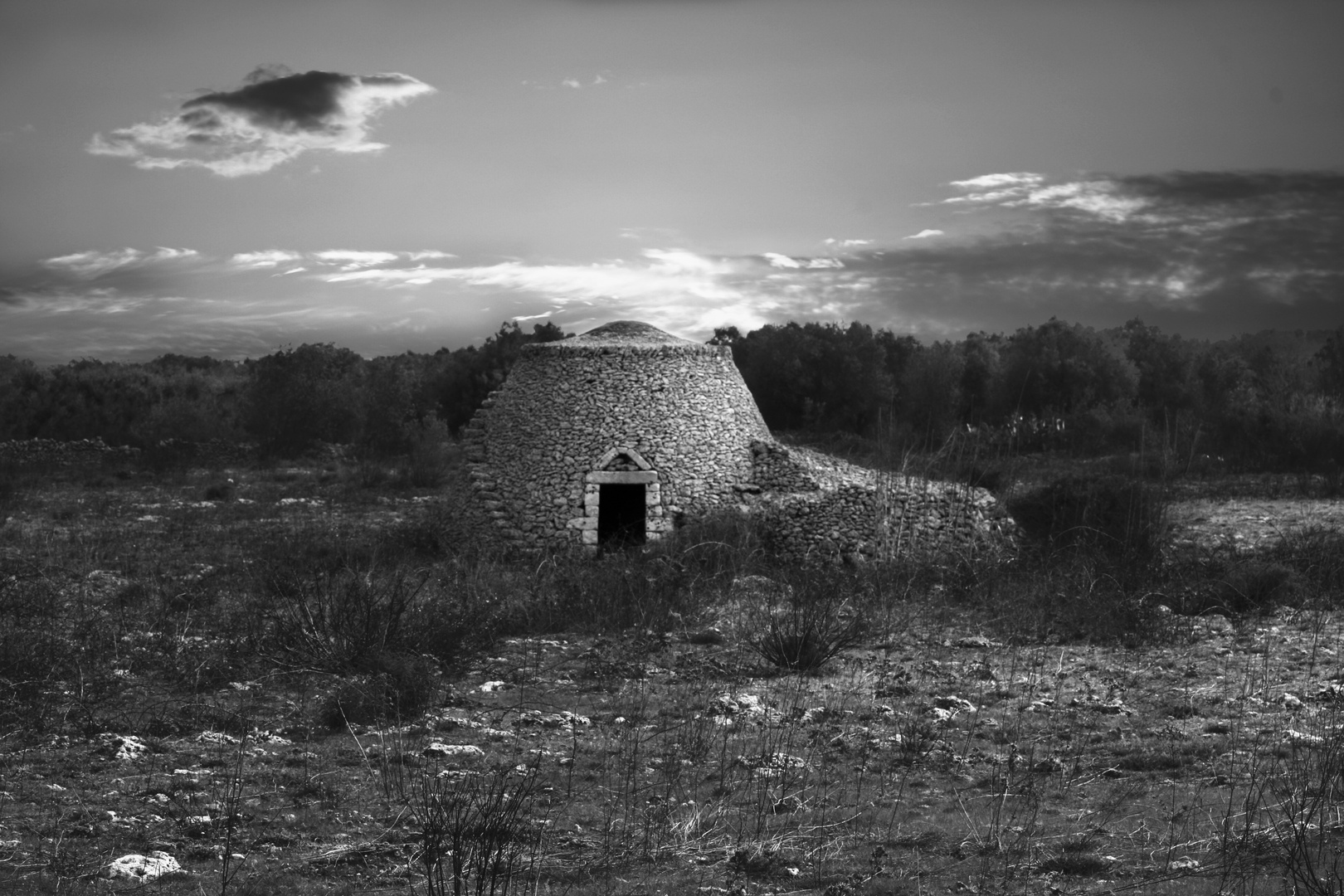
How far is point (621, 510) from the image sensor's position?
16422mm

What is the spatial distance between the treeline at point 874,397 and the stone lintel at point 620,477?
11.2 m

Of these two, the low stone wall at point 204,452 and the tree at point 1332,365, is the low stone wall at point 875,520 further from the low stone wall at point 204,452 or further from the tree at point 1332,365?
the tree at point 1332,365

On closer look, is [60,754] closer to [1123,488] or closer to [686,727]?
[686,727]

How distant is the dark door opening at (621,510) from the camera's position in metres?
16.0

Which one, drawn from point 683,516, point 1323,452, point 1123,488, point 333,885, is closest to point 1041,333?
point 1323,452

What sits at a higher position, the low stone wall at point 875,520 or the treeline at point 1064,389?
the treeline at point 1064,389

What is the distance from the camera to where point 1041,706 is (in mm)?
8164

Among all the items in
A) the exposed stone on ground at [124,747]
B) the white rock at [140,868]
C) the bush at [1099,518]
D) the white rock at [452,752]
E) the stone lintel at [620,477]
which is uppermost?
the stone lintel at [620,477]

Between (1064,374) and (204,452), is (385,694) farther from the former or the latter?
(1064,374)

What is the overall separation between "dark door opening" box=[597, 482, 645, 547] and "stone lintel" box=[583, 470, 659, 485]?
126cm

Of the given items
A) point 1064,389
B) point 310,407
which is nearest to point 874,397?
point 1064,389

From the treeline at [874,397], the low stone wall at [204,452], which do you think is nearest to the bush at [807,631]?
the treeline at [874,397]

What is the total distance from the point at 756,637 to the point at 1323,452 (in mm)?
19998

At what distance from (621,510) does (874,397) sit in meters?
17.0
